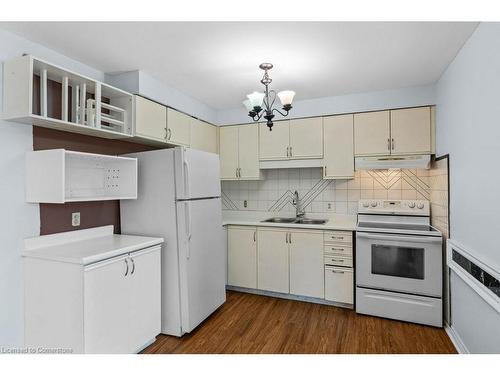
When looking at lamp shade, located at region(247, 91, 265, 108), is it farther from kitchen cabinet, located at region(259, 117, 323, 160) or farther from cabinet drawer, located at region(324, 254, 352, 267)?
cabinet drawer, located at region(324, 254, 352, 267)

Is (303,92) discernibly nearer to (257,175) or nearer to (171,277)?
(257,175)

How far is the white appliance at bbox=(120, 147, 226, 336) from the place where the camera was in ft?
8.19

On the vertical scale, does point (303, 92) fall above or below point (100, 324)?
above

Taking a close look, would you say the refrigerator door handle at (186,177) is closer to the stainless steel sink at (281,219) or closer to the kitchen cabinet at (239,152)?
the kitchen cabinet at (239,152)

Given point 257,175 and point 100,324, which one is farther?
point 257,175

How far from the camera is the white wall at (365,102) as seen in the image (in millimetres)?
3025

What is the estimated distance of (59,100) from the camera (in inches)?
87.3

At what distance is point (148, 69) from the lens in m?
2.57

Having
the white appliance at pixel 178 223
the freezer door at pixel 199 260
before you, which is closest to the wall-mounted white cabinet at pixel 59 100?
the white appliance at pixel 178 223

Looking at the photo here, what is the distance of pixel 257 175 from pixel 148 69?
70.0 inches

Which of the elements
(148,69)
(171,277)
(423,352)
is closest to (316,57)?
(148,69)

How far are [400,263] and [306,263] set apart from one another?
37.4 inches

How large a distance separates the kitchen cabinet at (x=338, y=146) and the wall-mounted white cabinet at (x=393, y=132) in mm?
77
